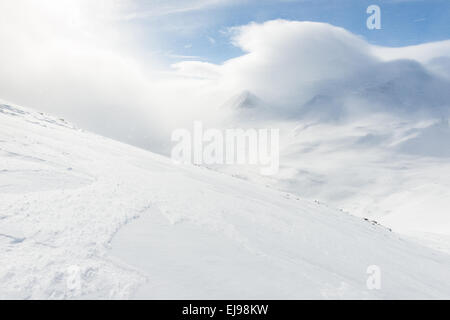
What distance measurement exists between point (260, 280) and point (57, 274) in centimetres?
321

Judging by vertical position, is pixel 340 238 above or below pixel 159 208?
below

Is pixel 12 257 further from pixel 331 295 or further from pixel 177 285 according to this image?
pixel 331 295

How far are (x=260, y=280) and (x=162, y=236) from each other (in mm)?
2352

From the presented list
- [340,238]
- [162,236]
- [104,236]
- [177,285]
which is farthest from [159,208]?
[340,238]

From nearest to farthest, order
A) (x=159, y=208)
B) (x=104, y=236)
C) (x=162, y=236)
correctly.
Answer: (x=104, y=236) → (x=162, y=236) → (x=159, y=208)

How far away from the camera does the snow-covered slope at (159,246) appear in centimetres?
495

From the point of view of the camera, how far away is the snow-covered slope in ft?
16.2

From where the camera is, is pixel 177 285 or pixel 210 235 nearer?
pixel 177 285

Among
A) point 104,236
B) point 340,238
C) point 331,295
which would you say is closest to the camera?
point 331,295

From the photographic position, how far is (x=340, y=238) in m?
10.7

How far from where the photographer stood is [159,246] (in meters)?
6.35
